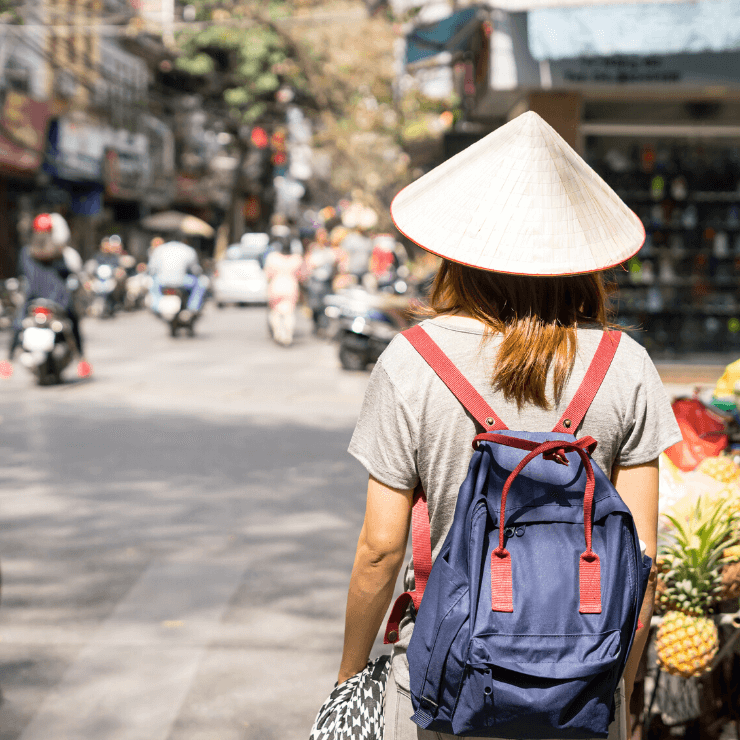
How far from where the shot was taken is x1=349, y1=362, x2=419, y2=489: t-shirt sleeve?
1.80 meters

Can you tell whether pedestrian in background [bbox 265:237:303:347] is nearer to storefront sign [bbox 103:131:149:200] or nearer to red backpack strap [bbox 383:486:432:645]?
red backpack strap [bbox 383:486:432:645]

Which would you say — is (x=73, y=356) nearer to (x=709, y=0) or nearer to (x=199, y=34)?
(x=709, y=0)

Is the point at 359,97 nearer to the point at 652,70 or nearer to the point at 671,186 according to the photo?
the point at 671,186

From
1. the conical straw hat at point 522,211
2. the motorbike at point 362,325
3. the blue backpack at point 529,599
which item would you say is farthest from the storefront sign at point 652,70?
the blue backpack at point 529,599

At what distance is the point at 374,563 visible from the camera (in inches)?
75.0

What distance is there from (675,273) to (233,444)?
6.00 metres

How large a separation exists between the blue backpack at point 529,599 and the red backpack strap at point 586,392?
0.08 m

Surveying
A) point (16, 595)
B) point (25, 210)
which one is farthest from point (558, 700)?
point (25, 210)

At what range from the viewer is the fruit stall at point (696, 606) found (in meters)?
2.85

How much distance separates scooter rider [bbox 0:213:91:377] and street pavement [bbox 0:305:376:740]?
1.17m

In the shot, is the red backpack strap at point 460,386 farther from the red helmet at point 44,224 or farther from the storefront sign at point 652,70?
the red helmet at point 44,224

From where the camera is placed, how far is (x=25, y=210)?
30453 millimetres

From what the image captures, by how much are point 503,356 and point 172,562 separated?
3.94 m

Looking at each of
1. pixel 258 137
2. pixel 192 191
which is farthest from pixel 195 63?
pixel 192 191
